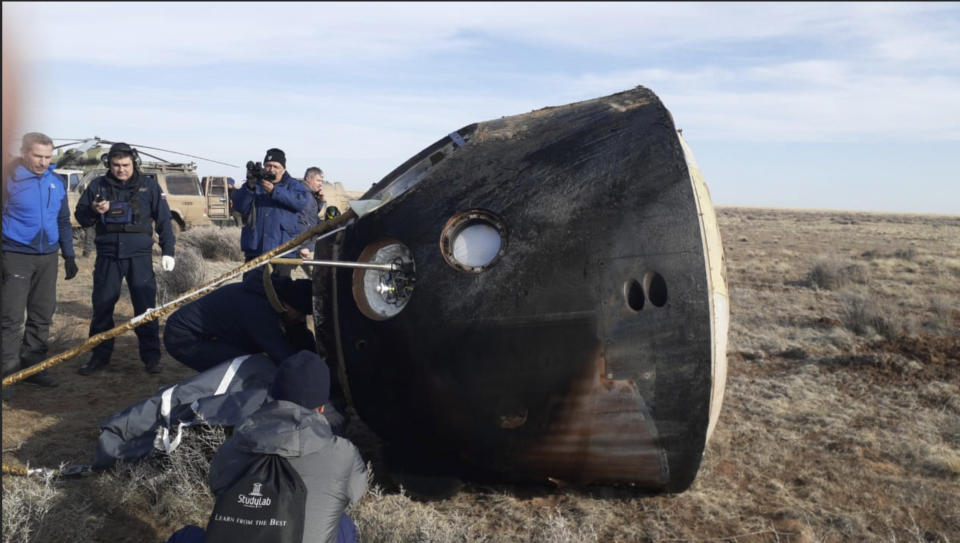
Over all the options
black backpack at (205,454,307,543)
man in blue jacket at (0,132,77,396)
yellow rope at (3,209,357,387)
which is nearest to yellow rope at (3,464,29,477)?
yellow rope at (3,209,357,387)

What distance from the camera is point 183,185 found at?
20703mm

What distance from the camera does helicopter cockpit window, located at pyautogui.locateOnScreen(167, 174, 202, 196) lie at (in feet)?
67.1

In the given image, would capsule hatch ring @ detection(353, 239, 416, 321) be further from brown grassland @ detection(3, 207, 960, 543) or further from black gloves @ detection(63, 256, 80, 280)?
black gloves @ detection(63, 256, 80, 280)

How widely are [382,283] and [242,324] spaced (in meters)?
1.23

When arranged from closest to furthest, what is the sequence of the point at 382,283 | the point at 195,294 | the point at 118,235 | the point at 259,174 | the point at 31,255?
the point at 382,283 → the point at 195,294 → the point at 31,255 → the point at 118,235 → the point at 259,174

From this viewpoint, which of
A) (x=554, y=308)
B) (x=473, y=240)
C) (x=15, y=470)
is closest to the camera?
(x=554, y=308)

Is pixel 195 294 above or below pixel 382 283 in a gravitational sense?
below

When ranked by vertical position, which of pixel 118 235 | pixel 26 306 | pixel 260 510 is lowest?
pixel 260 510

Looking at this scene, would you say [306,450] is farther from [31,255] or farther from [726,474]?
[31,255]

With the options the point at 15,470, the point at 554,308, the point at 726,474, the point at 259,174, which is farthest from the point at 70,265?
the point at 726,474

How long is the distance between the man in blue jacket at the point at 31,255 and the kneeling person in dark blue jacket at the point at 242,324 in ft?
6.87

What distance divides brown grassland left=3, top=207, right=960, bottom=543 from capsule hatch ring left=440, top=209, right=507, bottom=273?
1.32 m

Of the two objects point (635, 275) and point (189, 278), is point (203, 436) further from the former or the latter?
point (189, 278)

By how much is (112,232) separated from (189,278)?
191 inches
